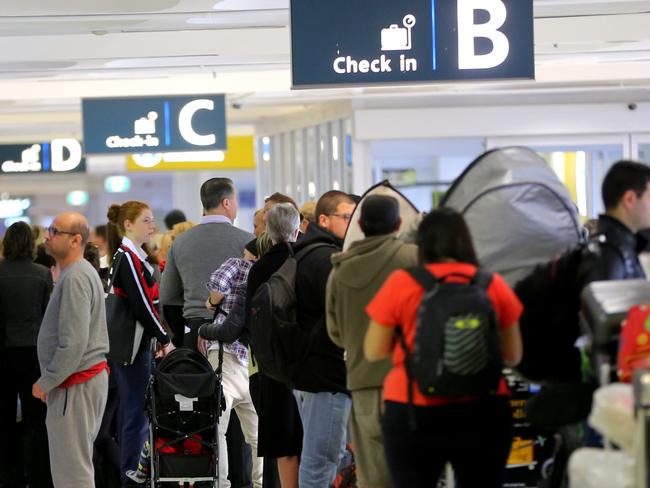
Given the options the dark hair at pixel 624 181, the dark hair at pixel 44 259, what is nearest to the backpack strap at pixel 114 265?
the dark hair at pixel 44 259

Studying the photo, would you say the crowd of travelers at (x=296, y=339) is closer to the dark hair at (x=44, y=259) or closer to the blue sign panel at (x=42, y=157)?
the dark hair at (x=44, y=259)

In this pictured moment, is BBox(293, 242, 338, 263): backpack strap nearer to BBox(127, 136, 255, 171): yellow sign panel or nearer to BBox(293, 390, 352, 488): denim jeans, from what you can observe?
BBox(293, 390, 352, 488): denim jeans

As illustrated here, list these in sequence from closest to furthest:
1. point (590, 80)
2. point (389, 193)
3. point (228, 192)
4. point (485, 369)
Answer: point (485, 369), point (389, 193), point (228, 192), point (590, 80)

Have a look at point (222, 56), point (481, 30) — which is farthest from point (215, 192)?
point (222, 56)

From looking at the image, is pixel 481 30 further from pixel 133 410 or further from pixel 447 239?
pixel 133 410

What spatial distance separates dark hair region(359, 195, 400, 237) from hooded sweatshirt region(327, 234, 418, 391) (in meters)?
0.03

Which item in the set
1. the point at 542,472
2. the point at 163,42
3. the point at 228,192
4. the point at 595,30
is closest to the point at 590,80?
the point at 595,30

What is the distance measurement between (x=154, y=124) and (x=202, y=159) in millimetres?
7557

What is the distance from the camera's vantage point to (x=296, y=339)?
5.54 metres

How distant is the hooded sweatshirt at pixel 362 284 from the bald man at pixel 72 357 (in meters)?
1.88

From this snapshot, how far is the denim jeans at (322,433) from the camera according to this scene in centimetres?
558

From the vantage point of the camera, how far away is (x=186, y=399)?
675 centimetres

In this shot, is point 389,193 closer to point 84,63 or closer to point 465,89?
point 84,63

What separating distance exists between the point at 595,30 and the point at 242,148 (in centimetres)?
1064
